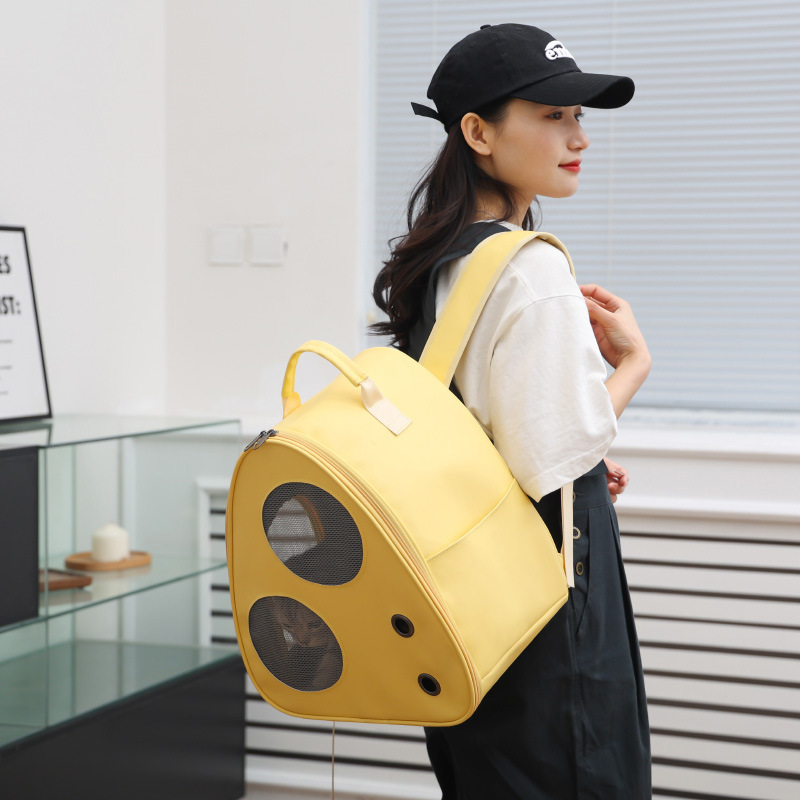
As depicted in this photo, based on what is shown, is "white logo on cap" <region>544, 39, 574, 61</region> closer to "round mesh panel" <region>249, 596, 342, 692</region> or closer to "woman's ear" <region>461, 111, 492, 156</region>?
"woman's ear" <region>461, 111, 492, 156</region>

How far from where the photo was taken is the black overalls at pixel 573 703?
106 cm

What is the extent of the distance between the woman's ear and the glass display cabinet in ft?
3.30

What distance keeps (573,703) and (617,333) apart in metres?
0.46

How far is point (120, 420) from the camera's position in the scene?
2131mm

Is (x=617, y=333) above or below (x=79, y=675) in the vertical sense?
above

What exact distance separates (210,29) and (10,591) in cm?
163

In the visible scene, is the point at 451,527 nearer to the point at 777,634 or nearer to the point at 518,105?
the point at 518,105

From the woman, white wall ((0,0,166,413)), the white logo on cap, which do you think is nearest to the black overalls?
the woman

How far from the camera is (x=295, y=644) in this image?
0.99 m

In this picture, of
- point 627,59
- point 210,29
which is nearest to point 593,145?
point 627,59

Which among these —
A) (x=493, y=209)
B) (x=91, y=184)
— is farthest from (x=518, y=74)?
(x=91, y=184)

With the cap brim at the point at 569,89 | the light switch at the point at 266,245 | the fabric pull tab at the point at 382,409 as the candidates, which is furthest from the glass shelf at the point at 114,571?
the cap brim at the point at 569,89

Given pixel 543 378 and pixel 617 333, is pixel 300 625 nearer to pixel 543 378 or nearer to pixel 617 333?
pixel 543 378

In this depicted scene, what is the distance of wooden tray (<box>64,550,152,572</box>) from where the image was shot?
1959 millimetres
